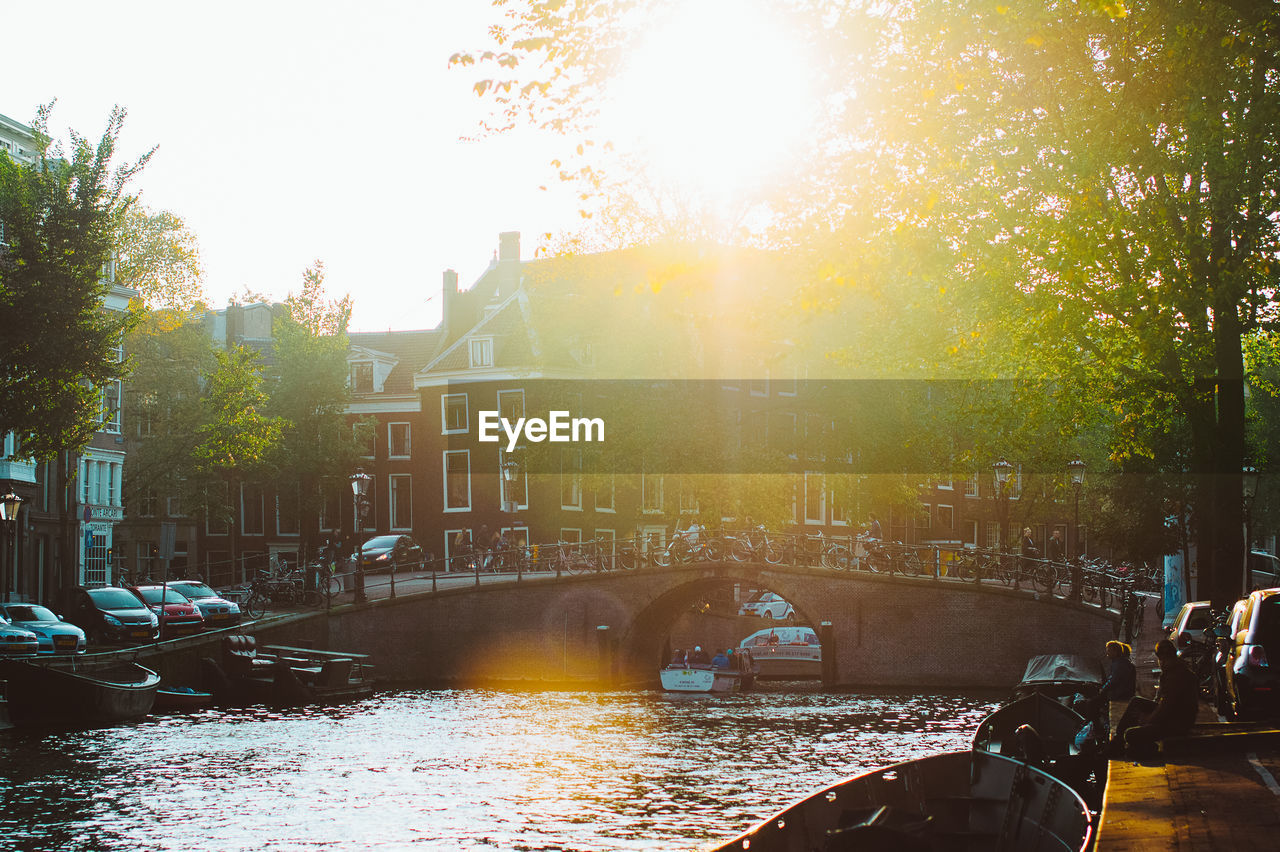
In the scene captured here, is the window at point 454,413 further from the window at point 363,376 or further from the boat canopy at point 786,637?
the boat canopy at point 786,637

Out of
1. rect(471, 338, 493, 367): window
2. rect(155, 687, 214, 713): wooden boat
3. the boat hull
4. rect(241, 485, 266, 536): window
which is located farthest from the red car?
rect(241, 485, 266, 536): window

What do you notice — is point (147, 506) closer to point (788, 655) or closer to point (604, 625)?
point (604, 625)

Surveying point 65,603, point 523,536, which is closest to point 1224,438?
point 65,603

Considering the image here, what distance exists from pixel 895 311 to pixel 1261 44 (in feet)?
84.6

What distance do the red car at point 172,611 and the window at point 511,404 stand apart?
19719 millimetres

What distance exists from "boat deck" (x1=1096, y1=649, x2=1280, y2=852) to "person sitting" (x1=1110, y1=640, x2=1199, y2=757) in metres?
0.16

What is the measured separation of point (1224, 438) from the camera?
2444 centimetres

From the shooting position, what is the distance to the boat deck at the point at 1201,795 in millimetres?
11430

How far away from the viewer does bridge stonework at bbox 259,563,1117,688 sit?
147 feet

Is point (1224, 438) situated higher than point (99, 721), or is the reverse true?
point (1224, 438)

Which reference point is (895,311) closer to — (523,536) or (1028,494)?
(523,536)

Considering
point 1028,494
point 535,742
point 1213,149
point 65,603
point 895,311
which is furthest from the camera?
point 1028,494

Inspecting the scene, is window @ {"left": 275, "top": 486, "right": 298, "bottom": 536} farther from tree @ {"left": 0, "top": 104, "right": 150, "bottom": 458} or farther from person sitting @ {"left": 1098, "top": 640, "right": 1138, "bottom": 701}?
person sitting @ {"left": 1098, "top": 640, "right": 1138, "bottom": 701}

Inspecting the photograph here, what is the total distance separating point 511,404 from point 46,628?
91.5 feet
